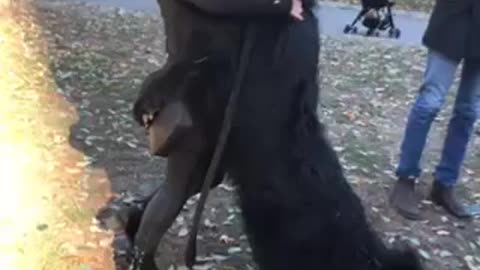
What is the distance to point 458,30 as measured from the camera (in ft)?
16.9

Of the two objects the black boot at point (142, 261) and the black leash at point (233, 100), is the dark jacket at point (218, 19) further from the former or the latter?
the black boot at point (142, 261)

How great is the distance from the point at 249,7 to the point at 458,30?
215 centimetres

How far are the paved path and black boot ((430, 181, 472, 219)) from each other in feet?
25.1

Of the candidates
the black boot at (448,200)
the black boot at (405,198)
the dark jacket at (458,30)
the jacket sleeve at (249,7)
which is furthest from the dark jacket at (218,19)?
the black boot at (448,200)

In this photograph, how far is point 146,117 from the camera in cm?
378

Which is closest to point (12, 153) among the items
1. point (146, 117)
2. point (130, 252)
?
point (130, 252)

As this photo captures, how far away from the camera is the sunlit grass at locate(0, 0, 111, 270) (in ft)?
15.1

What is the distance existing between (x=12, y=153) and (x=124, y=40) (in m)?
4.79

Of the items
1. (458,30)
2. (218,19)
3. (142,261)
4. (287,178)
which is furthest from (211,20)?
(458,30)

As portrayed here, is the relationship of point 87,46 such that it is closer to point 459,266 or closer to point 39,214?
point 39,214

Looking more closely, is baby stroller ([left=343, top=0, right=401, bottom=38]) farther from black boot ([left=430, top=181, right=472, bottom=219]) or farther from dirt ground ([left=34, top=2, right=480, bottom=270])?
black boot ([left=430, top=181, right=472, bottom=219])

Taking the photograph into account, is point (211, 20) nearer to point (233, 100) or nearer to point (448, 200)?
point (233, 100)

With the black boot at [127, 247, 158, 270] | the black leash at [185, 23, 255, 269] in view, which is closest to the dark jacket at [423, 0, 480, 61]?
the black leash at [185, 23, 255, 269]

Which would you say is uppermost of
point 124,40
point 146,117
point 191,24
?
point 191,24
